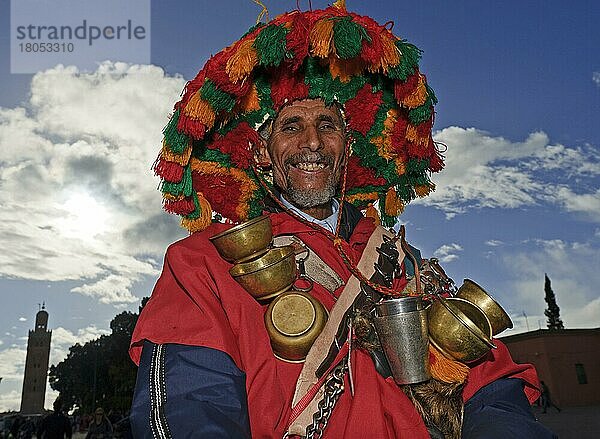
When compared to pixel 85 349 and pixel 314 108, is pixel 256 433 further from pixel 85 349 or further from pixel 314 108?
pixel 85 349

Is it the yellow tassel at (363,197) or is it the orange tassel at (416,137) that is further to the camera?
the yellow tassel at (363,197)

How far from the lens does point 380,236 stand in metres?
2.51

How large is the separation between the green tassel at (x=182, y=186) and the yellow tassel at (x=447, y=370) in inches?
57.1

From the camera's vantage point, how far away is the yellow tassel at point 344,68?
2.89 metres

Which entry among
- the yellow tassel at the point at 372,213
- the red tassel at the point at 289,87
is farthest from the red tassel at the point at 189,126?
the yellow tassel at the point at 372,213

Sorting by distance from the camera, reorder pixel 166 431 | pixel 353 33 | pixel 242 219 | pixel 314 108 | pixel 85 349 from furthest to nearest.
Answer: pixel 85 349
pixel 242 219
pixel 314 108
pixel 353 33
pixel 166 431

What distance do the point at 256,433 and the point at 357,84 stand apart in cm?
202

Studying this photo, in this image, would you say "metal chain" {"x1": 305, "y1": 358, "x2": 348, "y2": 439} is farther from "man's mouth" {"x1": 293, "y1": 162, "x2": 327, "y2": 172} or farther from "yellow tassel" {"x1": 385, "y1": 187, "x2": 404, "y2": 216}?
"yellow tassel" {"x1": 385, "y1": 187, "x2": 404, "y2": 216}

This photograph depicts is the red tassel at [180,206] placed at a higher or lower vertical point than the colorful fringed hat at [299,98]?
lower

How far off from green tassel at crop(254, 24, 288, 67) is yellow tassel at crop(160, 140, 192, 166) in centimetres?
55

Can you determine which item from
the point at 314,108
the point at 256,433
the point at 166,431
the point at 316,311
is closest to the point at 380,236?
the point at 316,311

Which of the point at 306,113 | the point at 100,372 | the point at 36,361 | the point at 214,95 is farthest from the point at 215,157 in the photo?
the point at 36,361

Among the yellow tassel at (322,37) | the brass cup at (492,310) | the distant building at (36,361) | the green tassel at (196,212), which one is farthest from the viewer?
the distant building at (36,361)

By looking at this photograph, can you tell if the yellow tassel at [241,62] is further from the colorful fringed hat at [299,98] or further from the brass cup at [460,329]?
the brass cup at [460,329]
